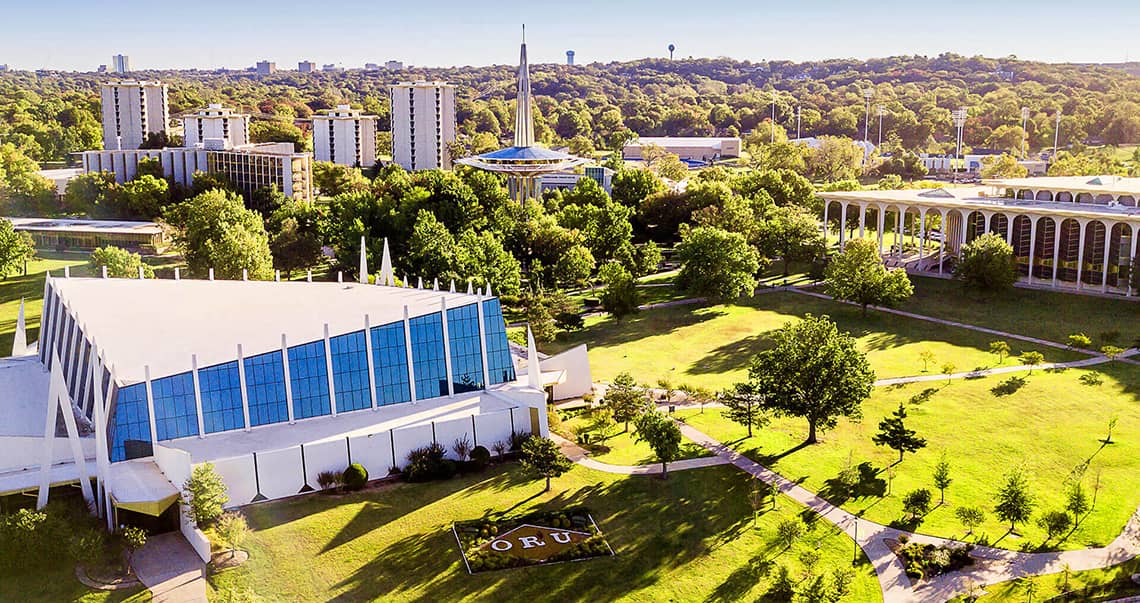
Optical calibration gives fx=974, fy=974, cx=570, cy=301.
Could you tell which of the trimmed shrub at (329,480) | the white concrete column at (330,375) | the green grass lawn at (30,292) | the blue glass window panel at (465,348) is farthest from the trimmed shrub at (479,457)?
the green grass lawn at (30,292)

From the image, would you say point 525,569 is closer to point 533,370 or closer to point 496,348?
point 533,370

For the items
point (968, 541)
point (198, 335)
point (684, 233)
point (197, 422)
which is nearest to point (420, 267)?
point (684, 233)

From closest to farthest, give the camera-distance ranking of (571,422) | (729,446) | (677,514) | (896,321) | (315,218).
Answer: (677,514) < (729,446) < (571,422) < (896,321) < (315,218)

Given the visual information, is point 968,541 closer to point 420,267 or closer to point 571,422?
point 571,422

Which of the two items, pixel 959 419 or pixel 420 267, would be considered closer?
pixel 959 419

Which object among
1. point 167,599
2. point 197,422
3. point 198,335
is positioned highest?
point 198,335

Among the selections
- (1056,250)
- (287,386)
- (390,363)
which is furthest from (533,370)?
(1056,250)

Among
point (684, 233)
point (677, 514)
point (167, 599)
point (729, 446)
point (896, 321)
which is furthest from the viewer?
point (684, 233)
